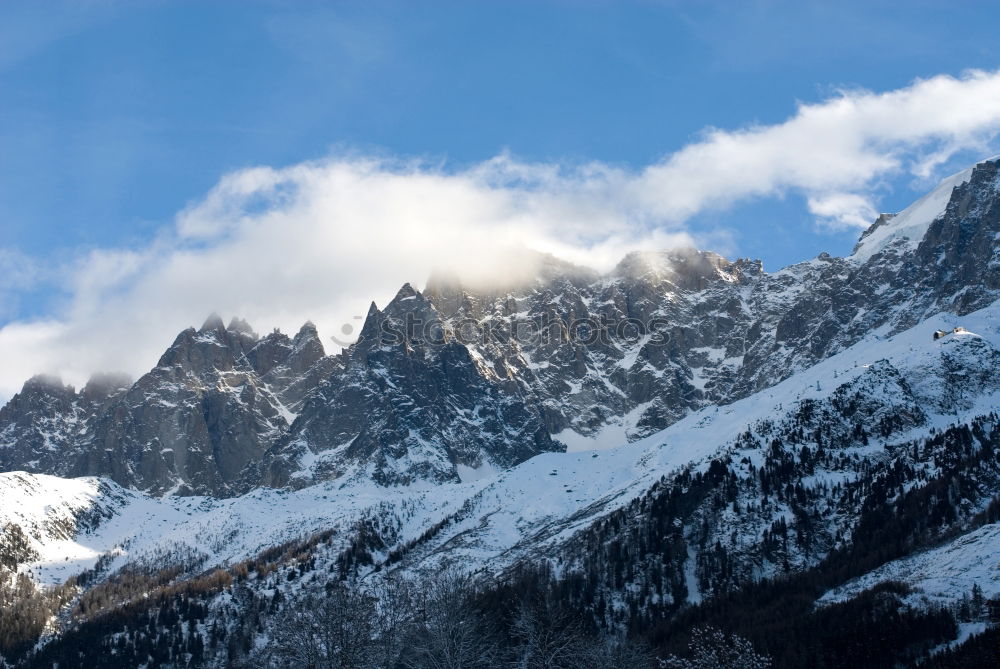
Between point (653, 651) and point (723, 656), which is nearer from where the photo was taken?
point (723, 656)

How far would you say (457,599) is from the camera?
145 metres

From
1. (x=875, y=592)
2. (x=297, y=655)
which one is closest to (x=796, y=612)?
(x=875, y=592)

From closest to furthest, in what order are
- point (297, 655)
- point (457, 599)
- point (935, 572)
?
point (297, 655) → point (457, 599) → point (935, 572)

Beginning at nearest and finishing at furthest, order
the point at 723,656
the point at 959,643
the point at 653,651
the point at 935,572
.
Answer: the point at 723,656, the point at 959,643, the point at 653,651, the point at 935,572

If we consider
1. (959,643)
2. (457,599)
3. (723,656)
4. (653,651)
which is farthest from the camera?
(653,651)

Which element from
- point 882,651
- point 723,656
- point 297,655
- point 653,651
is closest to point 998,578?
point 882,651

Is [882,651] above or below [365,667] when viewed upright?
below

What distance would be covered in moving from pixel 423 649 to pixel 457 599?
1278 cm

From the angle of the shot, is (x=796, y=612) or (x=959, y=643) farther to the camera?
(x=796, y=612)

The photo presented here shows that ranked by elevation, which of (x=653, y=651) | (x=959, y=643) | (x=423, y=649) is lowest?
(x=959, y=643)

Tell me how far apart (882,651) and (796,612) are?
29249 mm

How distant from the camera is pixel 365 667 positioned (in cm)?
13250

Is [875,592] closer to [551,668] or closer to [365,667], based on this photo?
[551,668]

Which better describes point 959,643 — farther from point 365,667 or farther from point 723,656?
point 365,667
